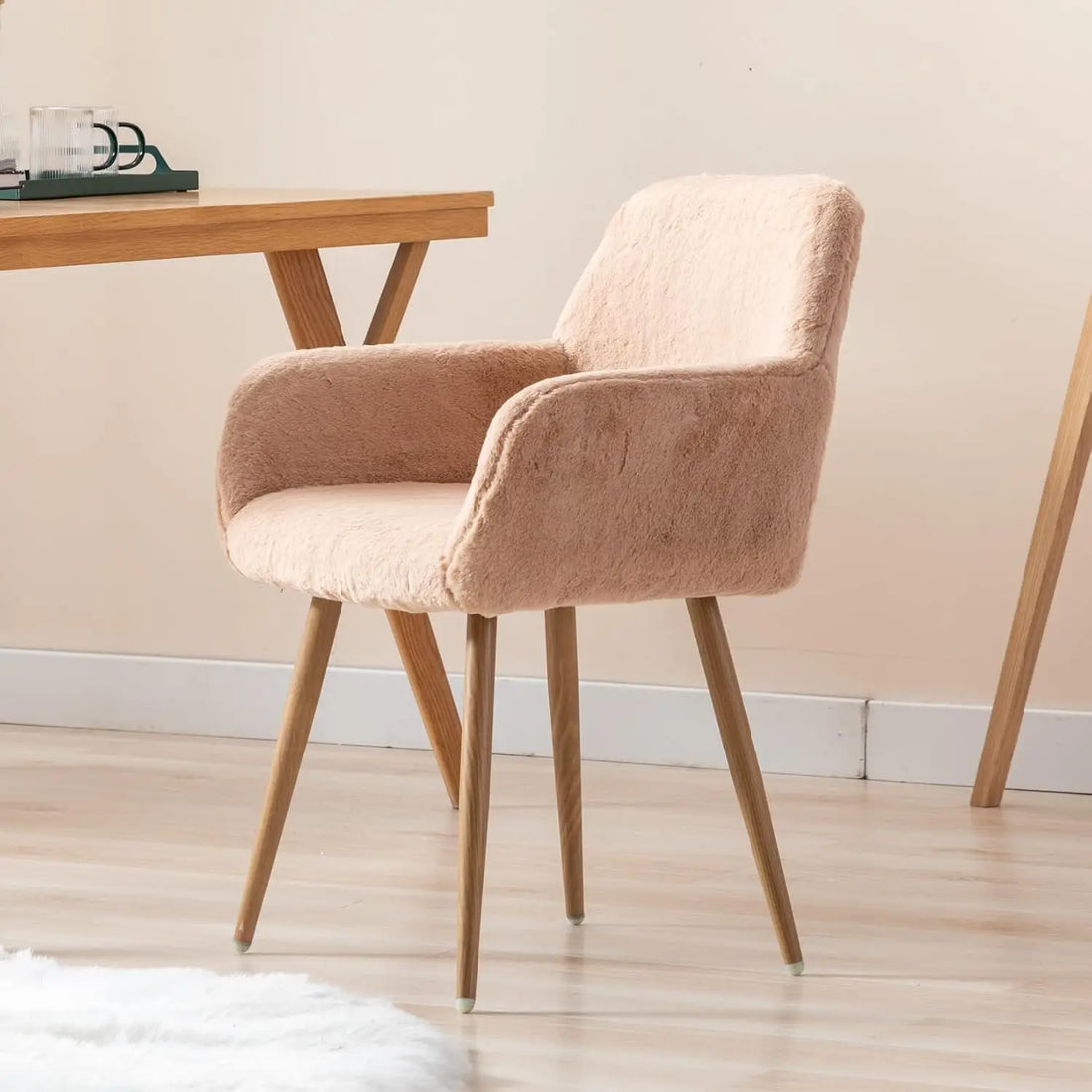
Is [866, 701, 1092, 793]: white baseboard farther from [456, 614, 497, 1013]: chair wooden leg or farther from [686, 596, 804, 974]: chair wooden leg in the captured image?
[456, 614, 497, 1013]: chair wooden leg

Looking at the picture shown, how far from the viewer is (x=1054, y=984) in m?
1.74

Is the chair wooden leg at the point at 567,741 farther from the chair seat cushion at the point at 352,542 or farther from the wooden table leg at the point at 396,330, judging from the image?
the wooden table leg at the point at 396,330

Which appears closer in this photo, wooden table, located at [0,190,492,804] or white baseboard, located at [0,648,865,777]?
wooden table, located at [0,190,492,804]

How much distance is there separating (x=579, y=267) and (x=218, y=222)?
851 mm

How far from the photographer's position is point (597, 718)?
8.70ft

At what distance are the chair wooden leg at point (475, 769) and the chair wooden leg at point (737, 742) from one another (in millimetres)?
227

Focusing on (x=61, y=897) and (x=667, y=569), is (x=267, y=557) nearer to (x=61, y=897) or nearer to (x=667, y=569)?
(x=667, y=569)

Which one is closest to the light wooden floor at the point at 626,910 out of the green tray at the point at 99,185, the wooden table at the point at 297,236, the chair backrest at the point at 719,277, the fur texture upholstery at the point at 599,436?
the wooden table at the point at 297,236

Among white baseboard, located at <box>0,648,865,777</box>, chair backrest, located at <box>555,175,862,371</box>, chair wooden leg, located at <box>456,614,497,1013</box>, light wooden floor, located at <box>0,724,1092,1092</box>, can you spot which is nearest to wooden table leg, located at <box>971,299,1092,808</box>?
light wooden floor, located at <box>0,724,1092,1092</box>

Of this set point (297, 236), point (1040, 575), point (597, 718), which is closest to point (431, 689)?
point (597, 718)

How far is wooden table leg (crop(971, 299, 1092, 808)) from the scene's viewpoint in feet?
7.50

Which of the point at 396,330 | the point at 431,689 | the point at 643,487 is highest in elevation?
the point at 643,487

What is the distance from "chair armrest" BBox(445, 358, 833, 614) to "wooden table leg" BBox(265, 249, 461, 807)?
639 mm

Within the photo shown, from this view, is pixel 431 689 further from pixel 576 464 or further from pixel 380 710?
pixel 576 464
